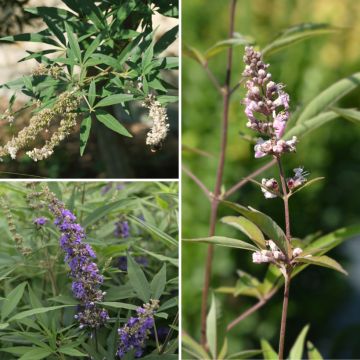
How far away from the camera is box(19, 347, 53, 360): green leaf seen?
4.11 feet

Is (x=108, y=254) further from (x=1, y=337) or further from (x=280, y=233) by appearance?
(x=280, y=233)

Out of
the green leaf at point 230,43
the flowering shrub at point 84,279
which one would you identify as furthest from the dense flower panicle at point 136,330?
the green leaf at point 230,43

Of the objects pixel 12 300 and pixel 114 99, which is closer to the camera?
pixel 12 300

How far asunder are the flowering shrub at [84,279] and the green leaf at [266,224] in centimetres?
28

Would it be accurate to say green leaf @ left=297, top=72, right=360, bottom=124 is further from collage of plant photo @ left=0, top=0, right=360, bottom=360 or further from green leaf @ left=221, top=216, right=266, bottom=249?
green leaf @ left=221, top=216, right=266, bottom=249

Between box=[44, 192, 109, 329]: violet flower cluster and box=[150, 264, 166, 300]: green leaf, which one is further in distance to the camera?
box=[150, 264, 166, 300]: green leaf

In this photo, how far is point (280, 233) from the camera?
1.02m

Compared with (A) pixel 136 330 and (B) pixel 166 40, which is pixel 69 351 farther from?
(B) pixel 166 40

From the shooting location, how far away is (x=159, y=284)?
1.35 metres

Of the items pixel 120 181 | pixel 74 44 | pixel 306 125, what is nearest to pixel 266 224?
pixel 306 125

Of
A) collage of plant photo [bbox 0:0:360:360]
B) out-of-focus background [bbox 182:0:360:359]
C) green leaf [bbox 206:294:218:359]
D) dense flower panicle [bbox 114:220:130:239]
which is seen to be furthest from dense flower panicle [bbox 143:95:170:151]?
out-of-focus background [bbox 182:0:360:359]

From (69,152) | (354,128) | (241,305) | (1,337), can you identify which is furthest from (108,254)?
(354,128)

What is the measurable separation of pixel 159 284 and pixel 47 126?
39 cm

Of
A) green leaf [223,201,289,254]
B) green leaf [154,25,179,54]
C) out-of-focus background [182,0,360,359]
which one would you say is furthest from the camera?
out-of-focus background [182,0,360,359]
